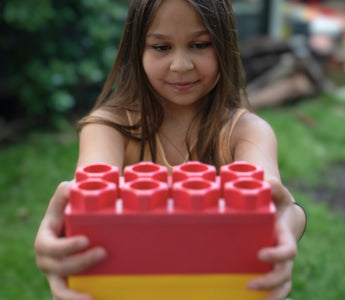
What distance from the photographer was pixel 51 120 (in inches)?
156

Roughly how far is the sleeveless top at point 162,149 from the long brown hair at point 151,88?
13mm

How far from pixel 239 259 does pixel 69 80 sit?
2746 mm

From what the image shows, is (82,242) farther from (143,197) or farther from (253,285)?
(253,285)

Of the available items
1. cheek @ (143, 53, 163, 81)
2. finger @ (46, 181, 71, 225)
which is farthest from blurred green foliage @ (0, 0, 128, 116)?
finger @ (46, 181, 71, 225)

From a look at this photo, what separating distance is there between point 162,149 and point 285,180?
193 cm

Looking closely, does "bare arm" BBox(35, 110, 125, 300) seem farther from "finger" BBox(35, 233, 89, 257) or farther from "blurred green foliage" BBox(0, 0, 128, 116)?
"blurred green foliage" BBox(0, 0, 128, 116)

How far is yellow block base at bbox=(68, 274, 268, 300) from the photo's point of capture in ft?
3.08

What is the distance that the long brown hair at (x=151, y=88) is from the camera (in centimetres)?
136

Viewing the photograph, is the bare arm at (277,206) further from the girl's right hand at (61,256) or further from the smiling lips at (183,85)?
the girl's right hand at (61,256)

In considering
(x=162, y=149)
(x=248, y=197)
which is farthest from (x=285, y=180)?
(x=248, y=197)

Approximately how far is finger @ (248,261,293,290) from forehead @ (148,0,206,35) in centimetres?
63

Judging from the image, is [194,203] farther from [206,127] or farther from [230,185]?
[206,127]

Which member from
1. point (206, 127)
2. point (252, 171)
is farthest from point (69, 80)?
point (252, 171)

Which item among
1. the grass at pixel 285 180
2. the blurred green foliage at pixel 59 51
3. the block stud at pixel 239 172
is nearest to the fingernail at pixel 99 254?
the block stud at pixel 239 172
